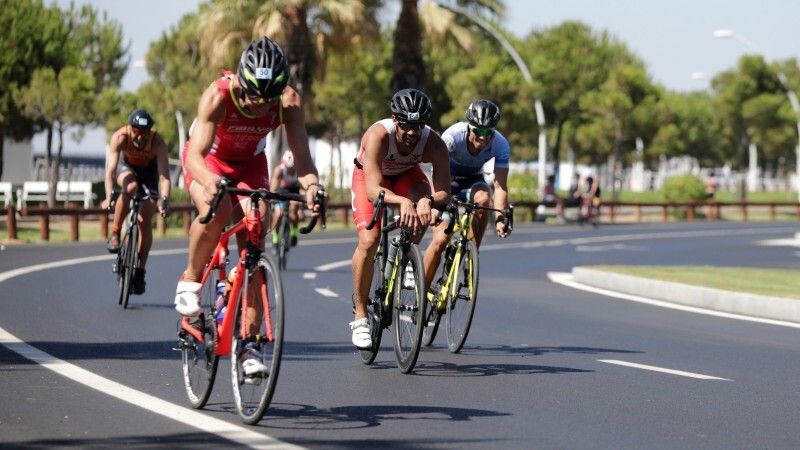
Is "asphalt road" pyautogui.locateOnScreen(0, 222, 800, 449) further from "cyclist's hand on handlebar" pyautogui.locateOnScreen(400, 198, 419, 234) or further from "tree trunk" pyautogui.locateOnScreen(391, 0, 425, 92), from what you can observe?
"tree trunk" pyautogui.locateOnScreen(391, 0, 425, 92)

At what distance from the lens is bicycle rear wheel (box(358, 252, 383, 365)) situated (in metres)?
10.7

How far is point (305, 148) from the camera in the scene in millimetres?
8586

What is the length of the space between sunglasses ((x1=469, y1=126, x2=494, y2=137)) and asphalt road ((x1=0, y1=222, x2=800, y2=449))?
5.16ft

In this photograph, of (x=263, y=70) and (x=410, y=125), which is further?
(x=410, y=125)

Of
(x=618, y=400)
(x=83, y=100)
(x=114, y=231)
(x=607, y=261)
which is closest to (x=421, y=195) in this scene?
(x=618, y=400)

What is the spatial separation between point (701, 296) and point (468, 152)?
6.79m

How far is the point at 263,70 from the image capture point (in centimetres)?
803

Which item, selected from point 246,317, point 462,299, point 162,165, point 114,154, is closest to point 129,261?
point 114,154

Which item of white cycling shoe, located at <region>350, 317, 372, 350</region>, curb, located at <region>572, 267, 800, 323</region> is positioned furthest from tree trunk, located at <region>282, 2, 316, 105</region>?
white cycling shoe, located at <region>350, 317, 372, 350</region>

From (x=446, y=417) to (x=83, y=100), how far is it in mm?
42770

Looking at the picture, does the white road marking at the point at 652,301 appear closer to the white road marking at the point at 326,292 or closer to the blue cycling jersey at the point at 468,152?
the white road marking at the point at 326,292

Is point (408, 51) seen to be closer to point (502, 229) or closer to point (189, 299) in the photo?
point (502, 229)

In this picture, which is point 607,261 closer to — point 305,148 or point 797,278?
point 797,278

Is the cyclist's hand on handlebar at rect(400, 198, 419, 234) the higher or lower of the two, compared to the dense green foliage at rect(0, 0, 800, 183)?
lower
